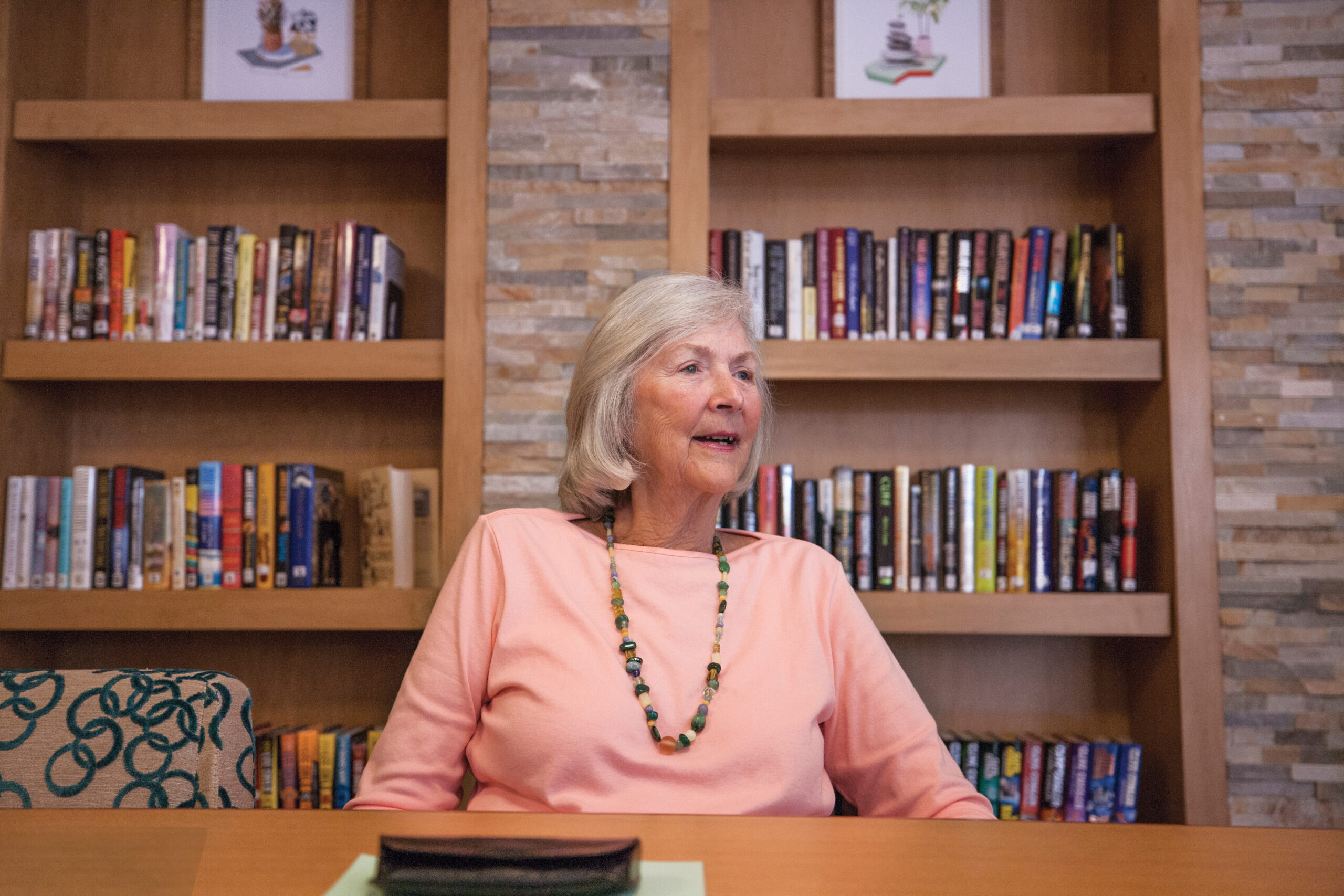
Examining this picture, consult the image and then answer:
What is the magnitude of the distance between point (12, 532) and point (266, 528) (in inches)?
23.9

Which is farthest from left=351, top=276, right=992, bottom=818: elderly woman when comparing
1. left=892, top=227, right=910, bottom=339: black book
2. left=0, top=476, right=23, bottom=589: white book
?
left=0, top=476, right=23, bottom=589: white book

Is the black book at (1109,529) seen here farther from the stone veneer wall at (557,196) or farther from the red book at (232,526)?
the red book at (232,526)

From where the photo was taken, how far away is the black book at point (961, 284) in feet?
7.50

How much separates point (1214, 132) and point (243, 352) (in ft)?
7.71

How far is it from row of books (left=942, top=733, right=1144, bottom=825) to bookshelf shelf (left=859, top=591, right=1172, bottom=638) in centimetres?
29

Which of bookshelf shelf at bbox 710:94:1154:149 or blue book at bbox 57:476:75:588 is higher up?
bookshelf shelf at bbox 710:94:1154:149

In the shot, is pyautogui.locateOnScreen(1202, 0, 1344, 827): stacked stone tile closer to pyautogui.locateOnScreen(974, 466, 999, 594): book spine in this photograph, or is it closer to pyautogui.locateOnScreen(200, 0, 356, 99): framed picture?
pyautogui.locateOnScreen(974, 466, 999, 594): book spine

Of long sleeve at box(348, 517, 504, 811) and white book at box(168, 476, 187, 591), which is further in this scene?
white book at box(168, 476, 187, 591)

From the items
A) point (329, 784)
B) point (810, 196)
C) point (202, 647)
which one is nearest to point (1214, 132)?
point (810, 196)

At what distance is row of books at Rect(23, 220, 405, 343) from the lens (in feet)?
7.52

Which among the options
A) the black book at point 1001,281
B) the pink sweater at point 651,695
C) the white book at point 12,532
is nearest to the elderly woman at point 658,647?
the pink sweater at point 651,695

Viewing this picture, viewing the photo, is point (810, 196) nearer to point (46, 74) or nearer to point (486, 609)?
point (486, 609)

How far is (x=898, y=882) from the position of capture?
0.60 m

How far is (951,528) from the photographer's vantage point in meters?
2.24
